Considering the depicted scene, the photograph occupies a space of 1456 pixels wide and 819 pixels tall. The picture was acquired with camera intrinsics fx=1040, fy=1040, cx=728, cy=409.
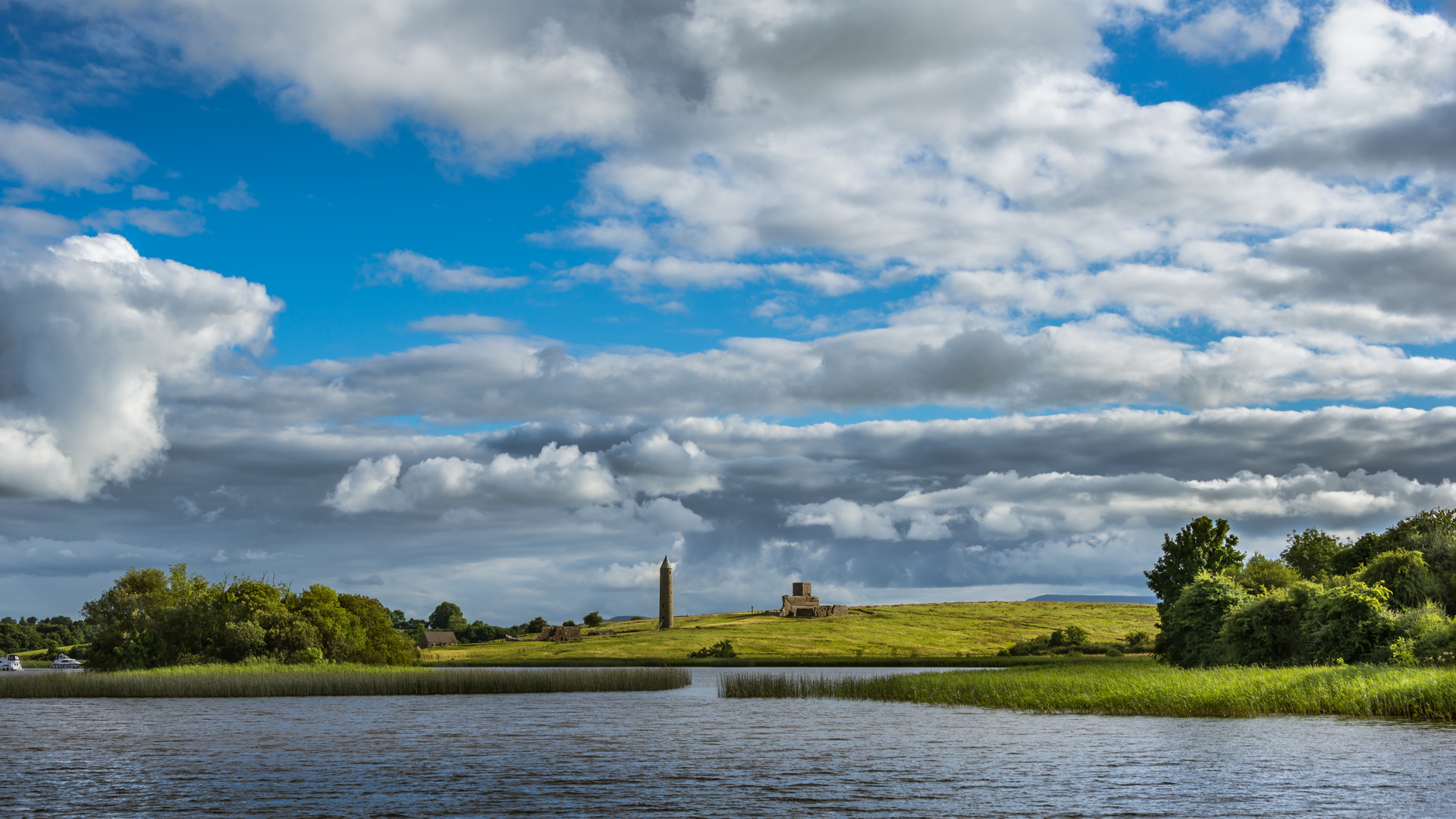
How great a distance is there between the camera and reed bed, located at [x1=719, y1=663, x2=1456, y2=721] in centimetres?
5144

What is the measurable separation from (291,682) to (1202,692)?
67219mm

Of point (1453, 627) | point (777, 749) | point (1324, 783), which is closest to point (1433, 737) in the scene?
point (1324, 783)

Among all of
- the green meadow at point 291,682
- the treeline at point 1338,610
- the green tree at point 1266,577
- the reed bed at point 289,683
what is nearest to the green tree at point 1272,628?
the treeline at point 1338,610

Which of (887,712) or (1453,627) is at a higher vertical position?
(1453,627)

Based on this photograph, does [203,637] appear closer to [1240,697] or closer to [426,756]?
[426,756]

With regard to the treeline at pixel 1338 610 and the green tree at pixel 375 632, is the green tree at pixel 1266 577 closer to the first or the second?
the treeline at pixel 1338 610

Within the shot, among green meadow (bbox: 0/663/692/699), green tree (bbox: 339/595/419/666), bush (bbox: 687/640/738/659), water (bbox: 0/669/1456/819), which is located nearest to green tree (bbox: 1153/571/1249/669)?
water (bbox: 0/669/1456/819)

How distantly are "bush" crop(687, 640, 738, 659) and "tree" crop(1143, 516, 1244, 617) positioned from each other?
70330mm

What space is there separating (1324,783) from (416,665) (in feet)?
356

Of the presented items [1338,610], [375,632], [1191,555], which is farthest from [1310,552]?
[375,632]

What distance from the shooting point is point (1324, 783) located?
33406mm

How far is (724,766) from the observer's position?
1618 inches

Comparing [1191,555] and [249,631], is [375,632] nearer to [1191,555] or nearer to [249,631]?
[249,631]

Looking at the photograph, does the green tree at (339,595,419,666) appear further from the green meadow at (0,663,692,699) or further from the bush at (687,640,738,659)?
the bush at (687,640,738,659)
